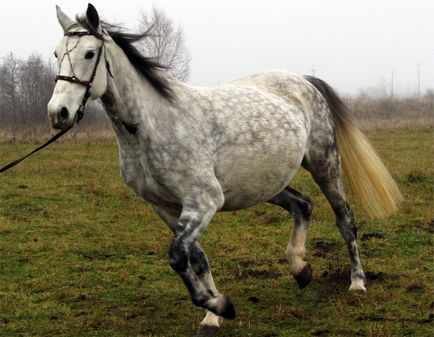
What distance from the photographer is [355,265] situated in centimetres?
546

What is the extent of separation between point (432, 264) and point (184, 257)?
11.0 feet

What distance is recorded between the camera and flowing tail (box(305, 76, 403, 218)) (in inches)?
228

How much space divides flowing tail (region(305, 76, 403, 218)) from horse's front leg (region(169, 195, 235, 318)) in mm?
2164

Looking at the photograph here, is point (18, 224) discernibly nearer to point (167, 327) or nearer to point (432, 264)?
point (167, 327)

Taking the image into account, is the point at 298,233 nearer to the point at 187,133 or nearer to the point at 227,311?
the point at 227,311

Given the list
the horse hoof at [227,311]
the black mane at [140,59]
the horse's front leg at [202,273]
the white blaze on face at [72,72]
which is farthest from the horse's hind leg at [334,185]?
the white blaze on face at [72,72]

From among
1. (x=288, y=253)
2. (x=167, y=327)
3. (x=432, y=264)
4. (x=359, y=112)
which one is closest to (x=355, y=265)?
(x=288, y=253)

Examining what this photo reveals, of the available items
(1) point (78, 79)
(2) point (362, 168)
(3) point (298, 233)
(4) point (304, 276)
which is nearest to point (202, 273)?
(4) point (304, 276)

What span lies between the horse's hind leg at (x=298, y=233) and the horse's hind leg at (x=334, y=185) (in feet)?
0.86

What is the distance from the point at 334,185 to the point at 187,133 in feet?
6.57

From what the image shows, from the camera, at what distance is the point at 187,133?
13.6 ft

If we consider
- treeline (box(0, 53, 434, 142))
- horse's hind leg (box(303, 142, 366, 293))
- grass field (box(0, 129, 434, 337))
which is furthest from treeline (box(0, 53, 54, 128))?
horse's hind leg (box(303, 142, 366, 293))

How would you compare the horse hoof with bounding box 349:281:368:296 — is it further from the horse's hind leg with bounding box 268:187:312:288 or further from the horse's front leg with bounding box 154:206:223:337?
the horse's front leg with bounding box 154:206:223:337

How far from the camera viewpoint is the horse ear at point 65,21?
3809mm
